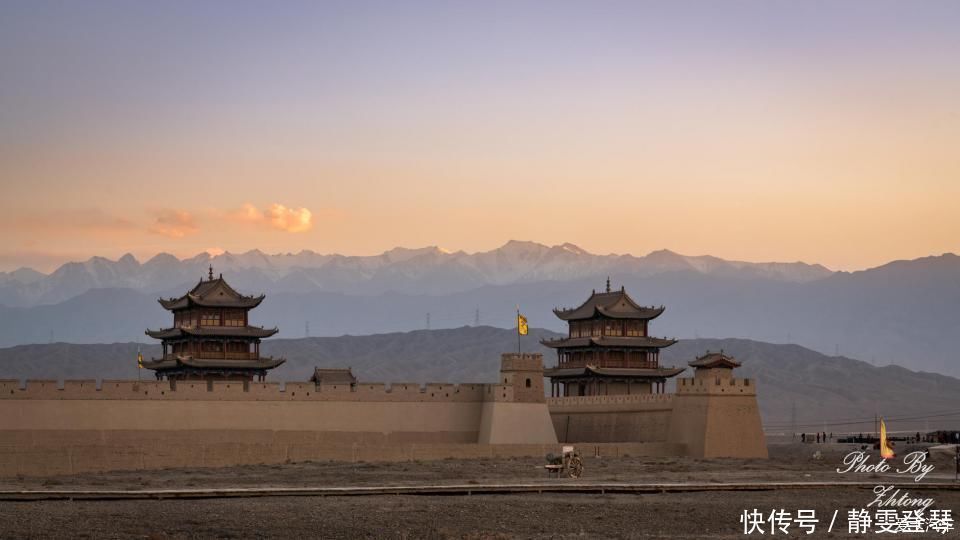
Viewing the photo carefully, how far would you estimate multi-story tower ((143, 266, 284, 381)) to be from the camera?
9588cm

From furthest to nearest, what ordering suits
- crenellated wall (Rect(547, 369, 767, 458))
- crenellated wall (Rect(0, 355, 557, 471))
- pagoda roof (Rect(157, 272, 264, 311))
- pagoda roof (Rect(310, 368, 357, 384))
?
1. pagoda roof (Rect(310, 368, 357, 384))
2. pagoda roof (Rect(157, 272, 264, 311))
3. crenellated wall (Rect(547, 369, 767, 458))
4. crenellated wall (Rect(0, 355, 557, 471))

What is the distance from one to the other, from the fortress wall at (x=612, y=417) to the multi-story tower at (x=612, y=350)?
14.3ft

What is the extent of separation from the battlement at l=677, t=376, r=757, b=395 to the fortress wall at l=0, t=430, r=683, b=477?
403cm

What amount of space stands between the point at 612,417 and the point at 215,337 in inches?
970

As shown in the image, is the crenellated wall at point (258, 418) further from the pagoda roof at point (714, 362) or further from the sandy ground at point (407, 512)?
the sandy ground at point (407, 512)

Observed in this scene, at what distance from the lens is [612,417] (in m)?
93.6

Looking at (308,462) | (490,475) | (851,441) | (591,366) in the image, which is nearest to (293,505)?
(490,475)

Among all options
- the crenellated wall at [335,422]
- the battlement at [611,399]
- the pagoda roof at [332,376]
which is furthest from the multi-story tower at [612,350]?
the pagoda roof at [332,376]

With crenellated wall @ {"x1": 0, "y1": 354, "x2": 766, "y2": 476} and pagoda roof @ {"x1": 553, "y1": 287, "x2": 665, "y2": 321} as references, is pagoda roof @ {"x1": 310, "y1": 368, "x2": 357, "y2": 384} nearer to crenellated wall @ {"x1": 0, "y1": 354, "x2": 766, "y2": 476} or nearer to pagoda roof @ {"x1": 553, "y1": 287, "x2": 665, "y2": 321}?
crenellated wall @ {"x1": 0, "y1": 354, "x2": 766, "y2": 476}

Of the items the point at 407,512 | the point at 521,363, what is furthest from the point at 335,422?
the point at 407,512

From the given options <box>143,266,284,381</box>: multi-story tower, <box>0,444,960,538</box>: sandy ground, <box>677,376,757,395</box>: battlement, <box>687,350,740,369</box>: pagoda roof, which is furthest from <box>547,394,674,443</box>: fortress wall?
<box>0,444,960,538</box>: sandy ground

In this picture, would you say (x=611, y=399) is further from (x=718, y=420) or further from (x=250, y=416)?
(x=250, y=416)

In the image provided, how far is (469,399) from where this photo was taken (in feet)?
296

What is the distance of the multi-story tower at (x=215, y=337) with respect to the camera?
95875 millimetres
